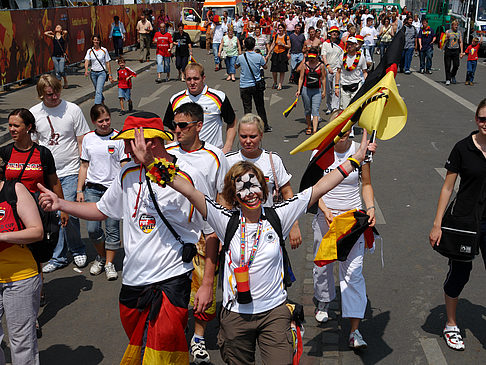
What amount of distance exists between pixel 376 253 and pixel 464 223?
240 centimetres

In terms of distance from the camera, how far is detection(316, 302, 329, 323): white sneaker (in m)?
5.64

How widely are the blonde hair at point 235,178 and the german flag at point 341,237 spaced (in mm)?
1326

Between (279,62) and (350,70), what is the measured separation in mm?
7045

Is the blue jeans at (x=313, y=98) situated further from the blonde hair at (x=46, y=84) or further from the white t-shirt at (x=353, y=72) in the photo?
the blonde hair at (x=46, y=84)

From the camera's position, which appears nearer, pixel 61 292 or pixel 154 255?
pixel 154 255

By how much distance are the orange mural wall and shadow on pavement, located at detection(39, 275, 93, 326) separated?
43.5 feet

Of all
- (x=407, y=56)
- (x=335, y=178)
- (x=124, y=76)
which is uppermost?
(x=335, y=178)

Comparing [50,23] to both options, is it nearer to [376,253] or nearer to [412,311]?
[376,253]

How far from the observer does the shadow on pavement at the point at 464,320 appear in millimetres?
5527

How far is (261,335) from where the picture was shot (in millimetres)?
3859

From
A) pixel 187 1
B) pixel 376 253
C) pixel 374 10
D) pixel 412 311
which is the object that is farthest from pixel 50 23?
pixel 187 1

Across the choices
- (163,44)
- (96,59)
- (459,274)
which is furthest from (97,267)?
(163,44)

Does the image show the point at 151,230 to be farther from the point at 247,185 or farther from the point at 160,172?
the point at 247,185

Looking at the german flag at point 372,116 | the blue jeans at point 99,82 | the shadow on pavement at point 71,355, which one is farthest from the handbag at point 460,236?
the blue jeans at point 99,82
